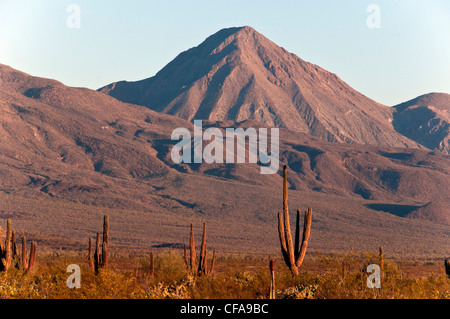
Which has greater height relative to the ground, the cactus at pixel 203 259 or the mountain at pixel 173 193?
the mountain at pixel 173 193

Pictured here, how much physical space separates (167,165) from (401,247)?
8873 centimetres

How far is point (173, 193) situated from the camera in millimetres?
144375

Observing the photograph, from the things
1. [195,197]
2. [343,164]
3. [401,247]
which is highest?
[343,164]

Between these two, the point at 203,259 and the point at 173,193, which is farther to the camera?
the point at 173,193

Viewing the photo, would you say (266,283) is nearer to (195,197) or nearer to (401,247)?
(401,247)

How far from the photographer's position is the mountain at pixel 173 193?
105875 millimetres

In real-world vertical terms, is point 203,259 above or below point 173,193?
below

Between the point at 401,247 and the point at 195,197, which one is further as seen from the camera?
the point at 195,197

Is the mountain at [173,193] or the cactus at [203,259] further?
the mountain at [173,193]

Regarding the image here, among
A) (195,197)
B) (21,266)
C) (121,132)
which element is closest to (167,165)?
(121,132)

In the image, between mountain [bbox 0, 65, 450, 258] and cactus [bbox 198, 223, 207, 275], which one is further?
mountain [bbox 0, 65, 450, 258]

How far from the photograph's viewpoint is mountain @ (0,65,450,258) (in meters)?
106

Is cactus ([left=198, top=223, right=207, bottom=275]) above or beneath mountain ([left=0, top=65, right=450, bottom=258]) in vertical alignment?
beneath

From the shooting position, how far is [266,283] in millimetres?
18547
